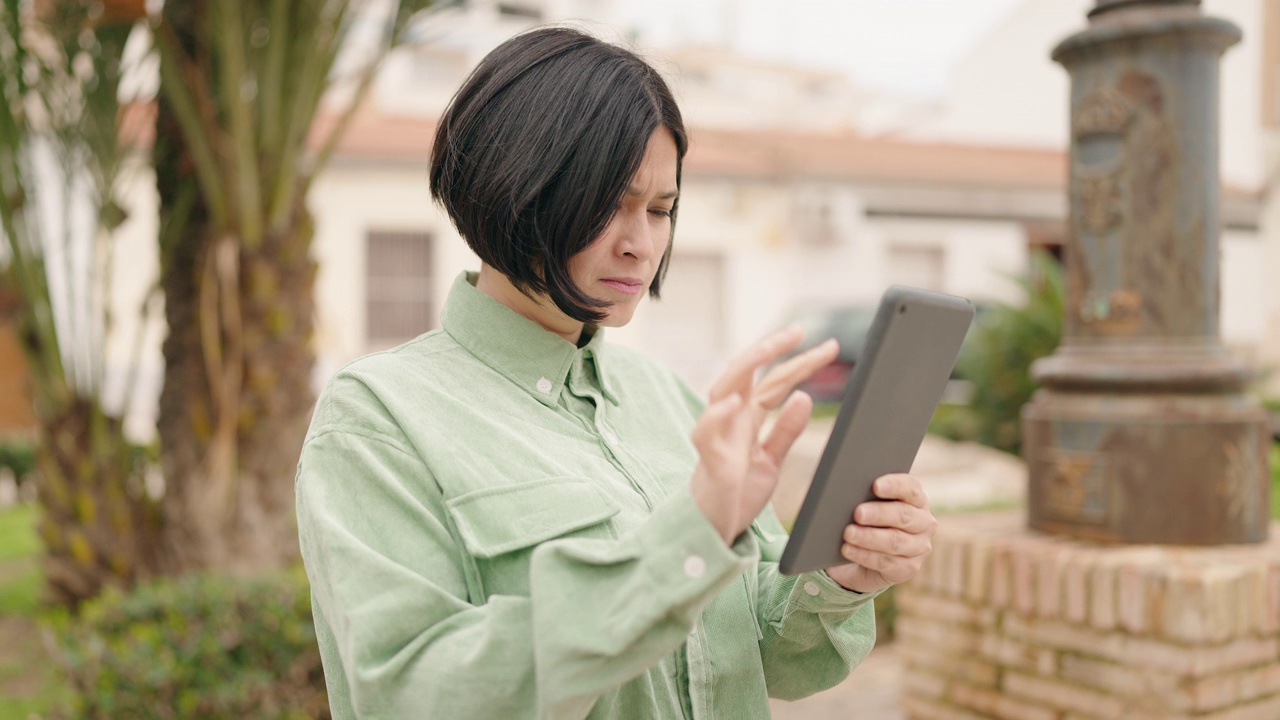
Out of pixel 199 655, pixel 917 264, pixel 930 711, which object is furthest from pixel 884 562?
pixel 917 264

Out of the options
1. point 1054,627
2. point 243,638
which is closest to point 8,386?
point 243,638

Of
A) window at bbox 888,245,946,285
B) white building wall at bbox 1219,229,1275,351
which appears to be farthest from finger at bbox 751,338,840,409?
white building wall at bbox 1219,229,1275,351

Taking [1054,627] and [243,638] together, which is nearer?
[1054,627]

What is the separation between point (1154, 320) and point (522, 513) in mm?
2490

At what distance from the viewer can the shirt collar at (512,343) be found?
1.41 metres

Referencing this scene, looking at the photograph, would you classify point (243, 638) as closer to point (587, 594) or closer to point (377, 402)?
point (377, 402)

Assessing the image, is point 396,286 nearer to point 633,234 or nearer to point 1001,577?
point 1001,577

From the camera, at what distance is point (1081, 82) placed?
126 inches

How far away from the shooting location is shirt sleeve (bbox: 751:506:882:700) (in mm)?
1421

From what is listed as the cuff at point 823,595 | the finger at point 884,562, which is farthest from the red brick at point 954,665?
the finger at point 884,562

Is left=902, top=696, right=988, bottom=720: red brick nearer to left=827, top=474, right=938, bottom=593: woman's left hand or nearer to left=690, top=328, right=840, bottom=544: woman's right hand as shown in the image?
left=827, top=474, right=938, bottom=593: woman's left hand

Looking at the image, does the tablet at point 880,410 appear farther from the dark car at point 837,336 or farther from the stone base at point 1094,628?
the dark car at point 837,336

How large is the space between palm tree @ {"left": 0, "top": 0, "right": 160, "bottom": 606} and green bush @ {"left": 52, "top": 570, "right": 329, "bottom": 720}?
94cm

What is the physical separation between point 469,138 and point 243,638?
8.85 feet
